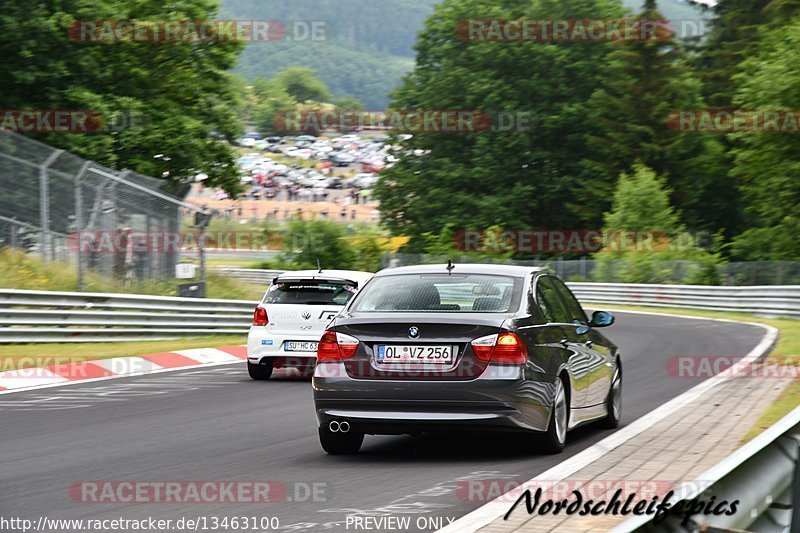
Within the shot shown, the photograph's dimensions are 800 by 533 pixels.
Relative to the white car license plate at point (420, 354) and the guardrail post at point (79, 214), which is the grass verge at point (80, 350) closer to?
the guardrail post at point (79, 214)

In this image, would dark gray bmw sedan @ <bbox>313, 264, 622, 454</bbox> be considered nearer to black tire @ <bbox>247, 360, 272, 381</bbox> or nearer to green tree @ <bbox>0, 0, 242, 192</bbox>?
black tire @ <bbox>247, 360, 272, 381</bbox>

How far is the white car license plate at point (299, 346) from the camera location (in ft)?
54.0

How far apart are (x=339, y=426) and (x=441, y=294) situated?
1286mm

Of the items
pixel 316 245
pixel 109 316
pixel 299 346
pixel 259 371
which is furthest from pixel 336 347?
pixel 316 245

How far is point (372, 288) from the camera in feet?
31.9

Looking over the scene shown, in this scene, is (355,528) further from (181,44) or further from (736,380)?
(181,44)

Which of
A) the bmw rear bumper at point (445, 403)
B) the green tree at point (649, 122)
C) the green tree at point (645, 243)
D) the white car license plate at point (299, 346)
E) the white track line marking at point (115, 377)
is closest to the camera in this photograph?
the bmw rear bumper at point (445, 403)

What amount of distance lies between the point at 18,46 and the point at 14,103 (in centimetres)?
159

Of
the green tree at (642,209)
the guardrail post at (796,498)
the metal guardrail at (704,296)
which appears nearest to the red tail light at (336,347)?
the guardrail post at (796,498)

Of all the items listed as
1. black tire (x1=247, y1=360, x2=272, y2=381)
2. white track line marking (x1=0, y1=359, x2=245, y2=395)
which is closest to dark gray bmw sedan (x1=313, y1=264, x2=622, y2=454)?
white track line marking (x1=0, y1=359, x2=245, y2=395)

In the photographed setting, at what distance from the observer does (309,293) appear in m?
16.9

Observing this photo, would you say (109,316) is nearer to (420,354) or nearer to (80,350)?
(80,350)

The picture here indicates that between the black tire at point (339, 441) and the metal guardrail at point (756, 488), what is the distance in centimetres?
520

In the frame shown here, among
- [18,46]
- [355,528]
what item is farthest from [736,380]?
[18,46]
